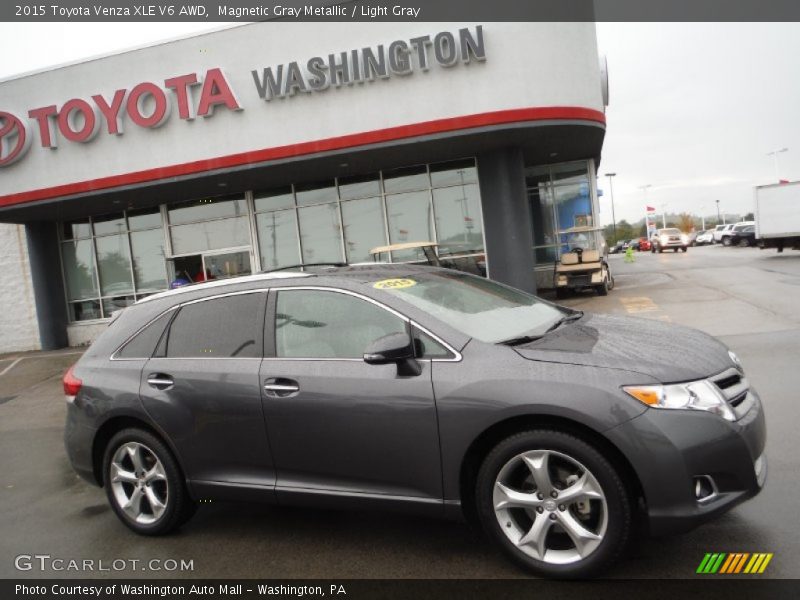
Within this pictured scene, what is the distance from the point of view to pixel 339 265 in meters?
4.67

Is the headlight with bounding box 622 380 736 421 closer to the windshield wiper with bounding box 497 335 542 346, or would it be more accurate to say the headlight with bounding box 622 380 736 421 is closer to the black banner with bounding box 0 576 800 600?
the windshield wiper with bounding box 497 335 542 346

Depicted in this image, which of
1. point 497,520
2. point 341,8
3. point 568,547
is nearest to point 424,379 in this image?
point 497,520

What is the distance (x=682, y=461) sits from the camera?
8.87 feet

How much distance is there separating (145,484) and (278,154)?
10.4m

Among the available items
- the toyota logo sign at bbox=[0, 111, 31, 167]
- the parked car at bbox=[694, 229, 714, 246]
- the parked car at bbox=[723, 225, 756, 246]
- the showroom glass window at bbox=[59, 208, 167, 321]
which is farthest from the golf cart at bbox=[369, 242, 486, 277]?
the parked car at bbox=[694, 229, 714, 246]

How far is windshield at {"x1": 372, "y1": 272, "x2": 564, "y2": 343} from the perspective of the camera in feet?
11.3

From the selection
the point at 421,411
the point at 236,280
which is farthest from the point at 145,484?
the point at 421,411

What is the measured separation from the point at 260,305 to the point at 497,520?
1.89 m

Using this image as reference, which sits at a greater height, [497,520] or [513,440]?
[513,440]

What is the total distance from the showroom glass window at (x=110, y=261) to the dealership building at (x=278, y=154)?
1.9 inches

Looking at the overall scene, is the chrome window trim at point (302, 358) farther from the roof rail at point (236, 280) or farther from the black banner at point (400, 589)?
the black banner at point (400, 589)

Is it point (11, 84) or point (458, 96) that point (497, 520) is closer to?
point (458, 96)

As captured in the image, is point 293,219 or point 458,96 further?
point 293,219

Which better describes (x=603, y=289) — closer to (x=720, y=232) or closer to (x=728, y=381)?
(x=728, y=381)
